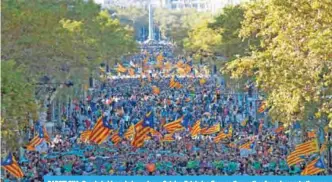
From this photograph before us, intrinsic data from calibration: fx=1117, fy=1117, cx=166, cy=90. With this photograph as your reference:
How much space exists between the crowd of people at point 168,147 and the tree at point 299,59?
3.01 metres

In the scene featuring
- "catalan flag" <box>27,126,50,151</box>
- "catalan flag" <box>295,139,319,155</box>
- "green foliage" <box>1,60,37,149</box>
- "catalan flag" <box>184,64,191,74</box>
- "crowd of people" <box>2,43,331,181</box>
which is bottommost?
"catalan flag" <box>184,64,191,74</box>

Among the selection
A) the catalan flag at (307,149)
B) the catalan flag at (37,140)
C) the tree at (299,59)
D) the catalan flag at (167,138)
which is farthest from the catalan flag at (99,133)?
the catalan flag at (307,149)

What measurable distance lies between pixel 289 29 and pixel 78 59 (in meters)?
30.8

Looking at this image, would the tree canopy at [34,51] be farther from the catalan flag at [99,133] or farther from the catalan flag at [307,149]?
the catalan flag at [307,149]

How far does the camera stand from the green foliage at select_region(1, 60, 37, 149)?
95.3ft

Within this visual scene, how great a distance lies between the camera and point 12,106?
29406 millimetres

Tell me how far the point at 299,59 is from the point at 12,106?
804cm

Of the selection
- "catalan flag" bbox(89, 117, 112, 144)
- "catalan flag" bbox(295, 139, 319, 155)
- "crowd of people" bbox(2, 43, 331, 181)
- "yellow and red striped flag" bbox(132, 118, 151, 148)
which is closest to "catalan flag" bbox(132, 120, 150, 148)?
"yellow and red striped flag" bbox(132, 118, 151, 148)

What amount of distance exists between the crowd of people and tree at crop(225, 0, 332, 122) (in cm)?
301

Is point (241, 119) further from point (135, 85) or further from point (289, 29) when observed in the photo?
point (135, 85)

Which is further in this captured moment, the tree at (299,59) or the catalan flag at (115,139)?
the catalan flag at (115,139)

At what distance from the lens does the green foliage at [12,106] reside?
2905 cm

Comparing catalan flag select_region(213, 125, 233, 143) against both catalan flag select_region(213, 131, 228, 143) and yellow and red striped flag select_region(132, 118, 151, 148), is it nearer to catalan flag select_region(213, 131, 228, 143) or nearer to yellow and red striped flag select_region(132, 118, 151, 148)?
catalan flag select_region(213, 131, 228, 143)

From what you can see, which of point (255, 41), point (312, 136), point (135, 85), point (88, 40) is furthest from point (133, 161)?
point (135, 85)
